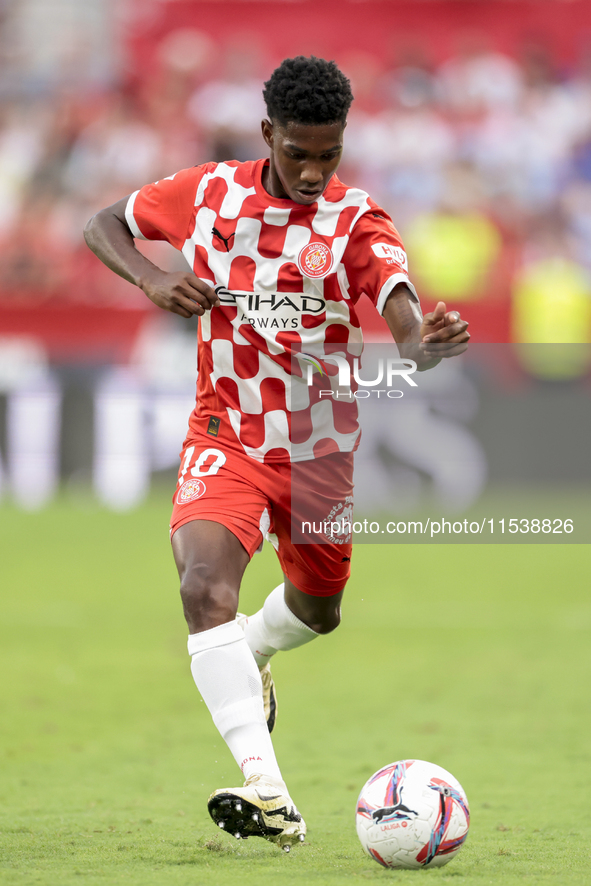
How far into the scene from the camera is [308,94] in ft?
13.4

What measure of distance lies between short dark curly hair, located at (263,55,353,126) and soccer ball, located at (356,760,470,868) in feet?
7.03

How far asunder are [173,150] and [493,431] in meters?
6.23

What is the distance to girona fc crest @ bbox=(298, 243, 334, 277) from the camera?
170 inches

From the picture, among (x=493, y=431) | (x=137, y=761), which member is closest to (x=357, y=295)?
(x=137, y=761)

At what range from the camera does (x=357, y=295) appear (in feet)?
14.5

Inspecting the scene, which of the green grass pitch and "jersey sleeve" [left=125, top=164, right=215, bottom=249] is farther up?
"jersey sleeve" [left=125, top=164, right=215, bottom=249]

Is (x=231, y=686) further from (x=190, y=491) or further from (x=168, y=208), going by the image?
(x=168, y=208)

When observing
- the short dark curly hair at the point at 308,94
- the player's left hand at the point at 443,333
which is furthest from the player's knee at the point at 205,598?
the short dark curly hair at the point at 308,94

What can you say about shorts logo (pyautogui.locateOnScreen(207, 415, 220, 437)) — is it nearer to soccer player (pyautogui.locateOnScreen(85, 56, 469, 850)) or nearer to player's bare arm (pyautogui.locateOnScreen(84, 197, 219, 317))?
soccer player (pyautogui.locateOnScreen(85, 56, 469, 850))

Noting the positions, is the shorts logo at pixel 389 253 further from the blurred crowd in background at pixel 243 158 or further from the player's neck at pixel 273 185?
the blurred crowd in background at pixel 243 158

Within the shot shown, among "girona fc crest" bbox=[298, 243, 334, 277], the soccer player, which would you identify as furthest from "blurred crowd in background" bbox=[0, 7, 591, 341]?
"girona fc crest" bbox=[298, 243, 334, 277]

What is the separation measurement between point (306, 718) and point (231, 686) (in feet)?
7.95

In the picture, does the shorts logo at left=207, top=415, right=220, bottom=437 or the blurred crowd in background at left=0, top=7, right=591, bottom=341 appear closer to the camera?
the shorts logo at left=207, top=415, right=220, bottom=437

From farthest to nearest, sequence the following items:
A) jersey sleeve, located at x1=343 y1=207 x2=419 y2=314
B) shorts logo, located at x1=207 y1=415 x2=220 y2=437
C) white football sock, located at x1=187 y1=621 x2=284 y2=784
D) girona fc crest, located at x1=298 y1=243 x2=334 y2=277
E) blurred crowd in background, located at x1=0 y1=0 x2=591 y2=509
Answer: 1. blurred crowd in background, located at x1=0 y1=0 x2=591 y2=509
2. shorts logo, located at x1=207 y1=415 x2=220 y2=437
3. girona fc crest, located at x1=298 y1=243 x2=334 y2=277
4. jersey sleeve, located at x1=343 y1=207 x2=419 y2=314
5. white football sock, located at x1=187 y1=621 x2=284 y2=784
